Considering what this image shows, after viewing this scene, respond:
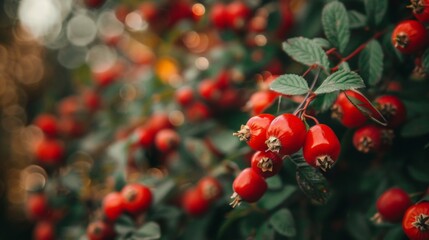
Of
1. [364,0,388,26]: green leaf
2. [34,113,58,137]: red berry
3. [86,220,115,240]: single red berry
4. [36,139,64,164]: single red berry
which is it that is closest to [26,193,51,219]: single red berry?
[36,139,64,164]: single red berry

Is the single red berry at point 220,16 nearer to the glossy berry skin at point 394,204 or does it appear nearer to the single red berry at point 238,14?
the single red berry at point 238,14

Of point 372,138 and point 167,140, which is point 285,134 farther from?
point 167,140

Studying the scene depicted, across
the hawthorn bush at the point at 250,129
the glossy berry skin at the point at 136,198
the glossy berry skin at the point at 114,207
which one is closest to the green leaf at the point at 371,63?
the hawthorn bush at the point at 250,129

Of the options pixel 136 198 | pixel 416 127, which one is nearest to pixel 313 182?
pixel 416 127

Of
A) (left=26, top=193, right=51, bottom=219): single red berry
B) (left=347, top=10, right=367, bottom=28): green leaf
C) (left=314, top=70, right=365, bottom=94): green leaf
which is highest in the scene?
(left=26, top=193, right=51, bottom=219): single red berry

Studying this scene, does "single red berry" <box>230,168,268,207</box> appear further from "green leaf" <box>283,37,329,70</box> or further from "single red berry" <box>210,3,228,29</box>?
"single red berry" <box>210,3,228,29</box>

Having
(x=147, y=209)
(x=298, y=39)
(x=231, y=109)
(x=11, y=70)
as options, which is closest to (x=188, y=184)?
(x=147, y=209)
